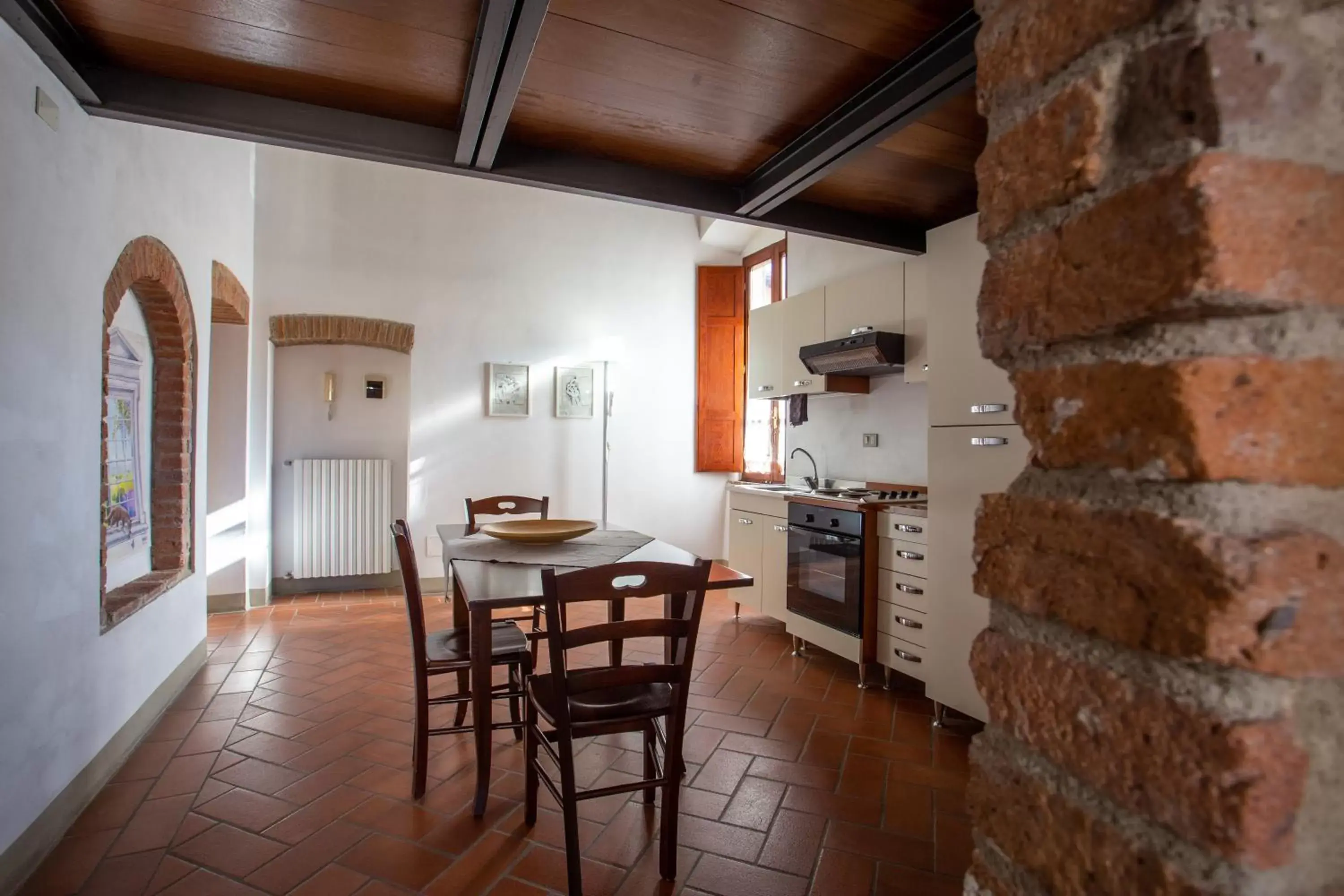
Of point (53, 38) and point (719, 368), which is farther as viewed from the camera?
point (719, 368)

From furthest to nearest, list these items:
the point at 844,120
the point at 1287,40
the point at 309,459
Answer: the point at 309,459 → the point at 844,120 → the point at 1287,40

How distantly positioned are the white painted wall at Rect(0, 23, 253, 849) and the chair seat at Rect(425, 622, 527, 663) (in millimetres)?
1080

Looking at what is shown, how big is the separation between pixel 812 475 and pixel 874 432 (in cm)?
79

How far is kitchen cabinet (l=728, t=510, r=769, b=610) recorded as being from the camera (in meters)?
4.59

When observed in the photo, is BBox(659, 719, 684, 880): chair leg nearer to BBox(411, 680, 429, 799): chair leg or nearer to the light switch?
BBox(411, 680, 429, 799): chair leg

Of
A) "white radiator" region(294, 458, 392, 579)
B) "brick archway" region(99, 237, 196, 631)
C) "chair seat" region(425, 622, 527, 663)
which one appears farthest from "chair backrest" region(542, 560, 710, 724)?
"white radiator" region(294, 458, 392, 579)

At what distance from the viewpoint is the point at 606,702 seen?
2113 millimetres

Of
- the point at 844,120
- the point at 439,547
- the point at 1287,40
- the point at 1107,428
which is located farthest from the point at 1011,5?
the point at 439,547

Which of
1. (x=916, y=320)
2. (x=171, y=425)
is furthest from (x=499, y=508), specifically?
(x=916, y=320)

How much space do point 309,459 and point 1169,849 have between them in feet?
19.4

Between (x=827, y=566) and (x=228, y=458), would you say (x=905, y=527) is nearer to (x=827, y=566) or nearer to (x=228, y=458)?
(x=827, y=566)

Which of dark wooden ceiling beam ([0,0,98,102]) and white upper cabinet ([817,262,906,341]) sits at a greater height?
dark wooden ceiling beam ([0,0,98,102])

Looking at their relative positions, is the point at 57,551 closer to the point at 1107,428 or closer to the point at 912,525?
the point at 1107,428

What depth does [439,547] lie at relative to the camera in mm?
5699
